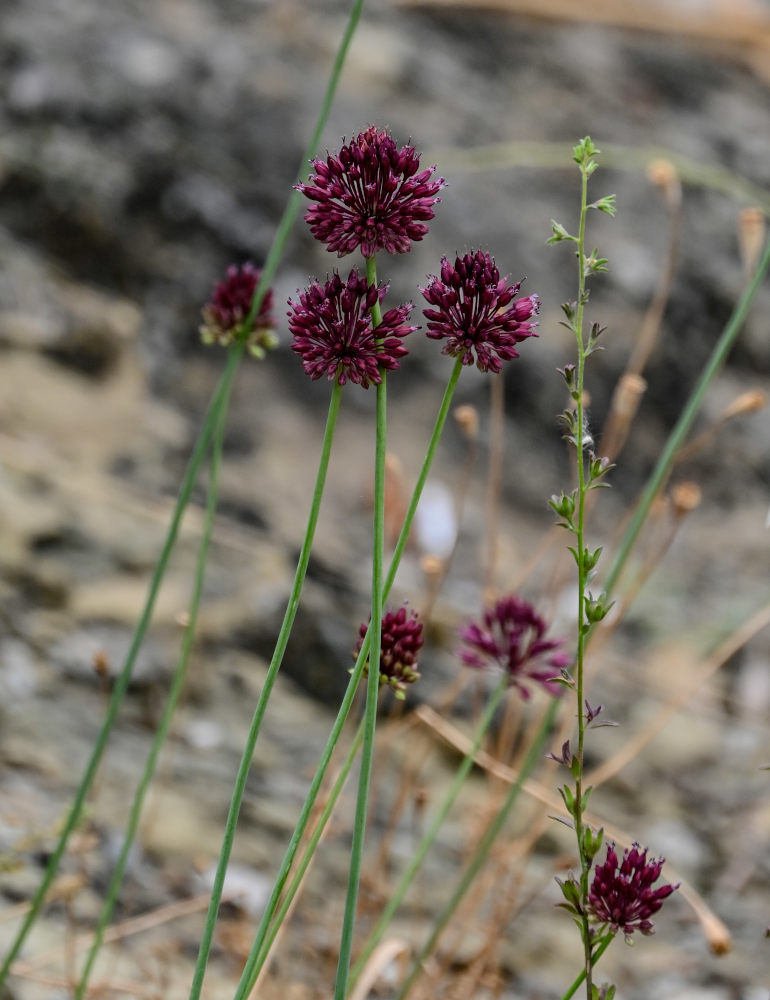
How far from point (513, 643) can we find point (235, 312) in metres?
0.29

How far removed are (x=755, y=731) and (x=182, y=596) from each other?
0.78 metres

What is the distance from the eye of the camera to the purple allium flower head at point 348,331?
1.29 ft

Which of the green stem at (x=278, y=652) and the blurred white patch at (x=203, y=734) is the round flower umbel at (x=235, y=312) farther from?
the blurred white patch at (x=203, y=734)

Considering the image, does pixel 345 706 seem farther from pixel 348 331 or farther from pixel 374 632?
pixel 348 331

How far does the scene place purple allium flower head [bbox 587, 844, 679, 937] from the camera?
433 mm

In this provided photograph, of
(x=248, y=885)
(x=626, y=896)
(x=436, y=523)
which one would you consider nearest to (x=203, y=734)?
(x=248, y=885)

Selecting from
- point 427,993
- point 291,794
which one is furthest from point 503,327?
point 291,794

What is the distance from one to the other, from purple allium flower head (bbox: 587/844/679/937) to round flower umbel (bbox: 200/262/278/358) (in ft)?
1.28

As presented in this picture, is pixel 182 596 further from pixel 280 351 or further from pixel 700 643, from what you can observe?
pixel 700 643

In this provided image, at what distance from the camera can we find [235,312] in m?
0.68

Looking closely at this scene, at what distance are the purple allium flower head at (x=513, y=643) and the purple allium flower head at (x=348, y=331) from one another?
12.1 inches

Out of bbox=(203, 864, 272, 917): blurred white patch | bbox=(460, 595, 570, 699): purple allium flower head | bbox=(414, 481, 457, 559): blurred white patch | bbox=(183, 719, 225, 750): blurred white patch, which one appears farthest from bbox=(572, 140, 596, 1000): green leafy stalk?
bbox=(414, 481, 457, 559): blurred white patch

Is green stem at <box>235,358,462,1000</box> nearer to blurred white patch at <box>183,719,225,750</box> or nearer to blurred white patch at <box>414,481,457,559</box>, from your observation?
blurred white patch at <box>183,719,225,750</box>

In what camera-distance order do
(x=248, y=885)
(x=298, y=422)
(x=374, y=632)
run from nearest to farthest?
(x=374, y=632) < (x=248, y=885) < (x=298, y=422)
